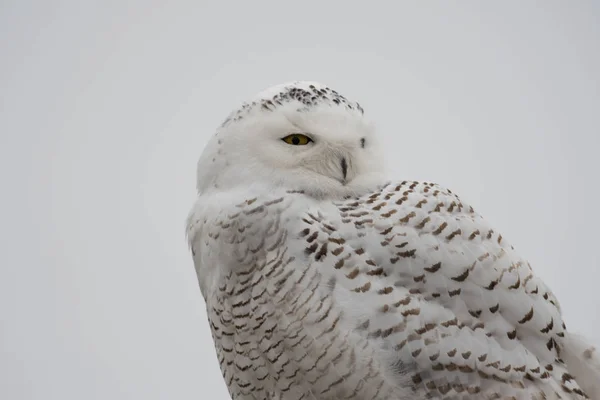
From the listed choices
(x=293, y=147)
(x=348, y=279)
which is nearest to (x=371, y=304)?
(x=348, y=279)

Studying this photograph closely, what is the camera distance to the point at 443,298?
1377 mm

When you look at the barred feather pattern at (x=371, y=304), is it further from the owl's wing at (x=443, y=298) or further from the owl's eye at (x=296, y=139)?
the owl's eye at (x=296, y=139)

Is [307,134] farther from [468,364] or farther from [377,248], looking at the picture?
[468,364]

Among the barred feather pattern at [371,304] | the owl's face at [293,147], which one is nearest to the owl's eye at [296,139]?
the owl's face at [293,147]

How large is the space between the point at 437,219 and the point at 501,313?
0.79 feet

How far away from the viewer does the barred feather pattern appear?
1.32 meters

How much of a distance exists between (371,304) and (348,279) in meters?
0.07

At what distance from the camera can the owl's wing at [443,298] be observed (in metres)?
1.32

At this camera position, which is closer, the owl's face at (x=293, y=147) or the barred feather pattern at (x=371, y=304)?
the barred feather pattern at (x=371, y=304)

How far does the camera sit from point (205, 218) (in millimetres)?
1456

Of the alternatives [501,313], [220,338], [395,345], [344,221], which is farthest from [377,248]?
[220,338]

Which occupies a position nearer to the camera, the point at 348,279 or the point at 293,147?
the point at 348,279

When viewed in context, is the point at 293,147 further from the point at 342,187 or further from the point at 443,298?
the point at 443,298

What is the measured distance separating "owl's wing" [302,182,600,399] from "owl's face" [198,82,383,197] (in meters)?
0.08
